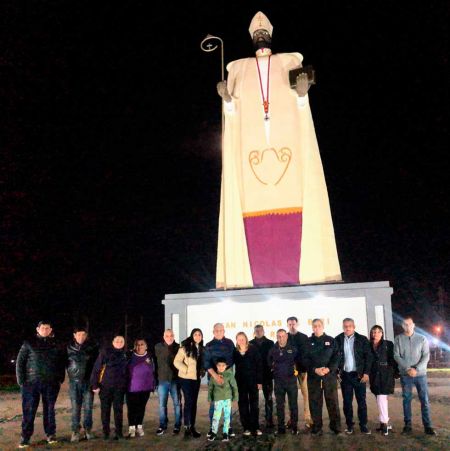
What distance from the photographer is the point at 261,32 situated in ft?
40.1

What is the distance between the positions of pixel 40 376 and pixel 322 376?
327 centimetres

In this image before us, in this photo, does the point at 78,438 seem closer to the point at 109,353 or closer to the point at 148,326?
the point at 109,353

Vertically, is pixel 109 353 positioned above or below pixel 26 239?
below

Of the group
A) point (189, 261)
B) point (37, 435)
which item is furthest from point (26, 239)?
point (37, 435)

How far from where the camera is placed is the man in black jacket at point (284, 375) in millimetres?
6020

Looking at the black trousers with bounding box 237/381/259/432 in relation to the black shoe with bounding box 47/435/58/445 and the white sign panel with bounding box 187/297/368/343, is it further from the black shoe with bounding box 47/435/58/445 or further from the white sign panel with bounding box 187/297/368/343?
the white sign panel with bounding box 187/297/368/343

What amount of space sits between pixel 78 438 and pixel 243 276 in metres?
6.54

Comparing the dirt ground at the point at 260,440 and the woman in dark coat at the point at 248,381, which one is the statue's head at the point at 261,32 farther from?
the dirt ground at the point at 260,440

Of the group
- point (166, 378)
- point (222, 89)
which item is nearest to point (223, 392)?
point (166, 378)

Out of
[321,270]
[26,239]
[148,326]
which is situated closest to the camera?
[321,270]

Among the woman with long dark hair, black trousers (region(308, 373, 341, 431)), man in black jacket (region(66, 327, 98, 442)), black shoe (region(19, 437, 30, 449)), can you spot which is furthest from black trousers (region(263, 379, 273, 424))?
black shoe (region(19, 437, 30, 449))

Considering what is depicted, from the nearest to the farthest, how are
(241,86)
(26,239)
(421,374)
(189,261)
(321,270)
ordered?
(421,374), (321,270), (241,86), (26,239), (189,261)

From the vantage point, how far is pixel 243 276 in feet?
39.2

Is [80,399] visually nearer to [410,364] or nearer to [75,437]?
[75,437]
